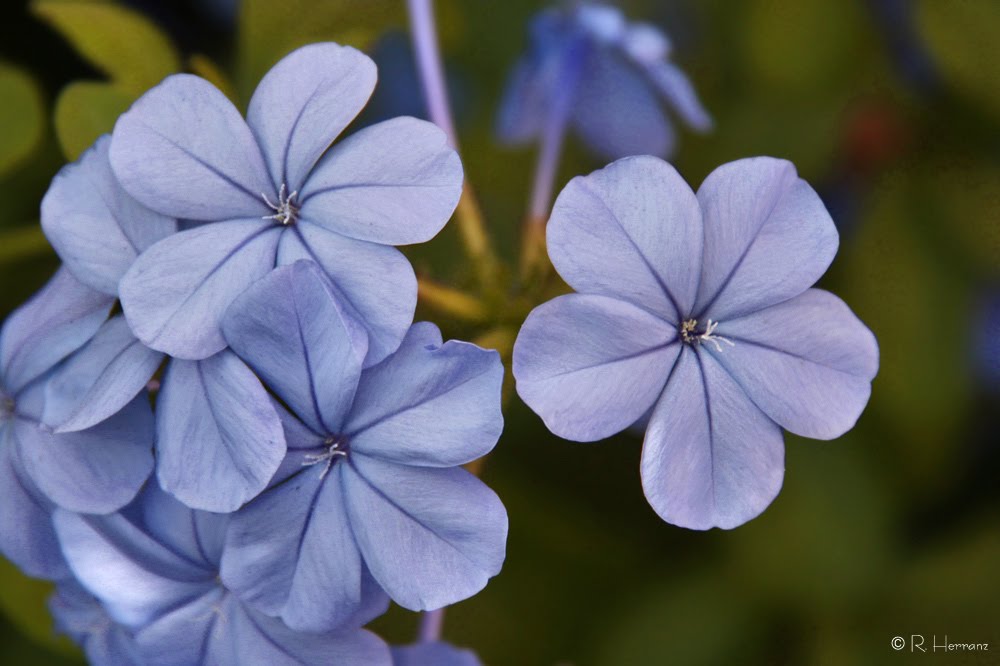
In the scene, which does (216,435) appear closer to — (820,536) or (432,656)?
(432,656)

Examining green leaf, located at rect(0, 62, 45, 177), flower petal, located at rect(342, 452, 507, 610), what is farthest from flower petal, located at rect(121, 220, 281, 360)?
green leaf, located at rect(0, 62, 45, 177)

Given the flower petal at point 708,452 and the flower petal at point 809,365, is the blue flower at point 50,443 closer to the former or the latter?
the flower petal at point 708,452

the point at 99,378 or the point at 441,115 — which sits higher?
the point at 441,115

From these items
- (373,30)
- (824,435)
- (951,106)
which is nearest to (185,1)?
(373,30)

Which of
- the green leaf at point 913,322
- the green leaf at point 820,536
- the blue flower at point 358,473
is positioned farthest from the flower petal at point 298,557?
the green leaf at point 913,322

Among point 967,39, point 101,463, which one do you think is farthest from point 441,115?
point 967,39

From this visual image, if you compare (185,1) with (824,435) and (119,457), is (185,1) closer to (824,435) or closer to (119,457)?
(119,457)
